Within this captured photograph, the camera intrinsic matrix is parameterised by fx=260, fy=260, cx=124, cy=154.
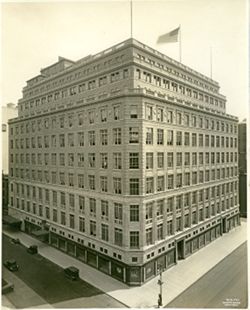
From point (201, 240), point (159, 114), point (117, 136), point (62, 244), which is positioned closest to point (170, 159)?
point (159, 114)

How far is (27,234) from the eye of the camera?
36375 mm

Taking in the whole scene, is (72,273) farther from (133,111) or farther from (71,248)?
(133,111)

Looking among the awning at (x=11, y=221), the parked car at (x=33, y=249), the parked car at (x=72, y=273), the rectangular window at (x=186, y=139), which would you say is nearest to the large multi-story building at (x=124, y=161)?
the rectangular window at (x=186, y=139)

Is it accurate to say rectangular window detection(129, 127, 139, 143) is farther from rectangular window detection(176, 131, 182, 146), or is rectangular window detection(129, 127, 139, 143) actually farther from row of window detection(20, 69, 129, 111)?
rectangular window detection(176, 131, 182, 146)

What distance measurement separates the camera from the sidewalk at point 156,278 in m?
22.6

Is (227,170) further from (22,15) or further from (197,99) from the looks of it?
(22,15)

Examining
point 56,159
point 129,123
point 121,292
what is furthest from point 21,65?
point 121,292

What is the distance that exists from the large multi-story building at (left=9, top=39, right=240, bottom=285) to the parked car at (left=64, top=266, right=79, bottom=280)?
2.52 m

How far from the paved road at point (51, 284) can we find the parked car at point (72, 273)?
0.38 metres

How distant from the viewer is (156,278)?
83.6 ft

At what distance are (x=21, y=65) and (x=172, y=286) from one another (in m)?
23.3

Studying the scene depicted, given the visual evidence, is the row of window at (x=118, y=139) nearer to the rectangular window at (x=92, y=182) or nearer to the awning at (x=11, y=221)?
the rectangular window at (x=92, y=182)

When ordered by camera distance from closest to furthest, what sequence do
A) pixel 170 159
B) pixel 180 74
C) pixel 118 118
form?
pixel 118 118 → pixel 170 159 → pixel 180 74

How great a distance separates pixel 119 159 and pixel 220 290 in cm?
1452
